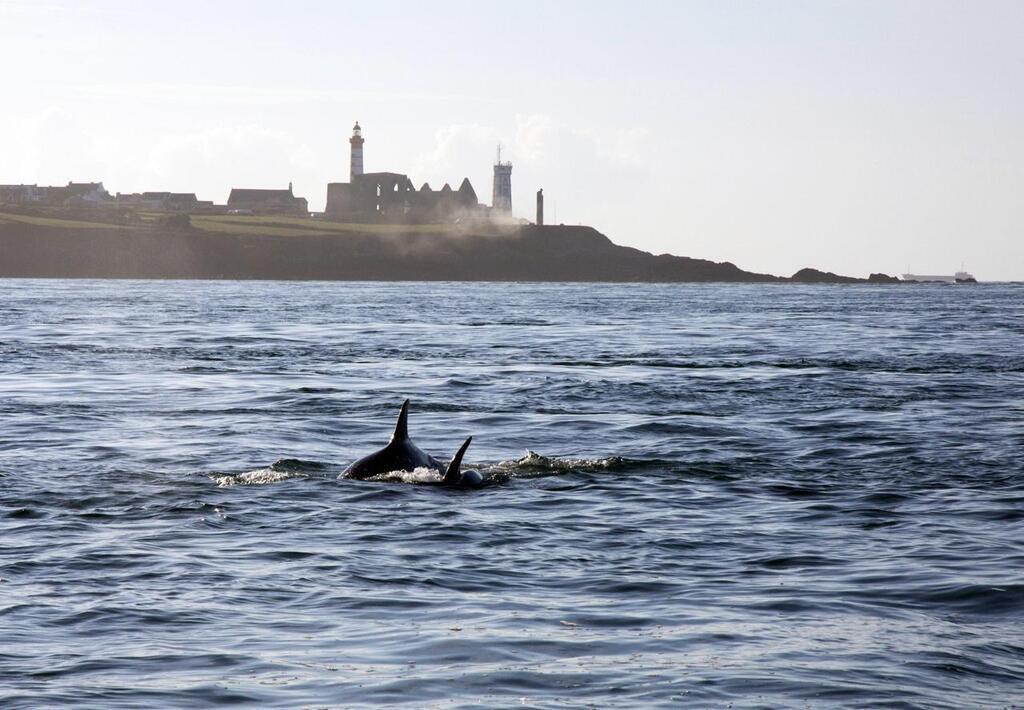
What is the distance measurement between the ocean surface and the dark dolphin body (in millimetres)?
335

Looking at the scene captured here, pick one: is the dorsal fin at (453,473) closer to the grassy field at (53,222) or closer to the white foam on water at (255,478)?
the white foam on water at (255,478)

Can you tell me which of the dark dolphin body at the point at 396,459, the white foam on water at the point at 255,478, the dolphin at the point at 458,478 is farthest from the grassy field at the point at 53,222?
the dolphin at the point at 458,478

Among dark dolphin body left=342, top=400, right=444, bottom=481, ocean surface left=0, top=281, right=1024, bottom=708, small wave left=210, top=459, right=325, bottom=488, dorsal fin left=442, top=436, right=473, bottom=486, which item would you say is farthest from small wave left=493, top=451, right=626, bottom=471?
small wave left=210, top=459, right=325, bottom=488

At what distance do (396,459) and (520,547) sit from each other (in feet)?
14.4

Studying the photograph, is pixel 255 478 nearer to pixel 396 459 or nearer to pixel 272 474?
pixel 272 474

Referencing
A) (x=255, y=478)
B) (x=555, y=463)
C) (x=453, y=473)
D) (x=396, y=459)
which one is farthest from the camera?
(x=555, y=463)

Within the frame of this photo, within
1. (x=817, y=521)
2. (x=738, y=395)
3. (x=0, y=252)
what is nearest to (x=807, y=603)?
(x=817, y=521)

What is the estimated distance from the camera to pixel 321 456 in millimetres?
19984

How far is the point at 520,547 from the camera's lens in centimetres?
1341

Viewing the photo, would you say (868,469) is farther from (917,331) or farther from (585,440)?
(917,331)

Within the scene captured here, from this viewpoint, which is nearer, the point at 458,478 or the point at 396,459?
the point at 458,478

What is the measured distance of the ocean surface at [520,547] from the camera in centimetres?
920

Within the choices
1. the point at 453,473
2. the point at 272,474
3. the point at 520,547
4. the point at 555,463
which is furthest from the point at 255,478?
the point at 520,547

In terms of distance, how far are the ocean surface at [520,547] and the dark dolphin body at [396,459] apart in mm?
335
